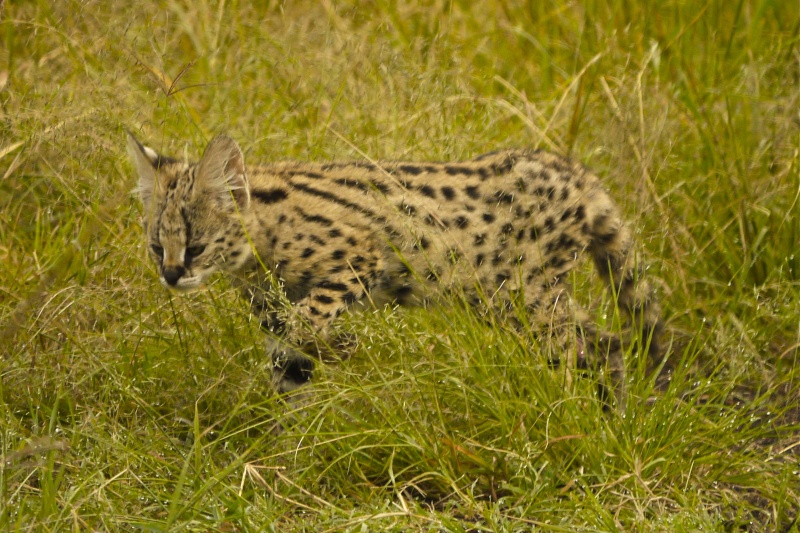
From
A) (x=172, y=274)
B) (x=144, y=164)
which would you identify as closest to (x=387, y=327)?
(x=172, y=274)

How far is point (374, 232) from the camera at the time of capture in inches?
187

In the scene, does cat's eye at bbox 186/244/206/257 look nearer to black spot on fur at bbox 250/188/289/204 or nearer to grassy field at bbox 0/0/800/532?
grassy field at bbox 0/0/800/532

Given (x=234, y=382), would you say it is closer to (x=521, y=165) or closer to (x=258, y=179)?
(x=258, y=179)

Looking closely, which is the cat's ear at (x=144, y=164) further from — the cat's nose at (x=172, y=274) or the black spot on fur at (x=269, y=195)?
the black spot on fur at (x=269, y=195)

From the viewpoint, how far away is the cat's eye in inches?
179

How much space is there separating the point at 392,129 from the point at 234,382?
178 cm

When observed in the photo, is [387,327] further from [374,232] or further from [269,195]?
[269,195]

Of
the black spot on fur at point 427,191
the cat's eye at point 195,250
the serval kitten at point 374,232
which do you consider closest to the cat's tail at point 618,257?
the serval kitten at point 374,232

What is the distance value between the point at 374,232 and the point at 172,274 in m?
0.83

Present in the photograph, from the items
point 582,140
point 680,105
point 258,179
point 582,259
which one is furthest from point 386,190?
point 680,105

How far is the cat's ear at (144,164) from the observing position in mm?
4531

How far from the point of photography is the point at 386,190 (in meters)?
4.81

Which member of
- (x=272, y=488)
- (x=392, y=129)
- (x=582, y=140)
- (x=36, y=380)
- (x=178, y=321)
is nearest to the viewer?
(x=272, y=488)

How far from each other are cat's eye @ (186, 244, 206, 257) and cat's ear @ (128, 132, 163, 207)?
267 millimetres
